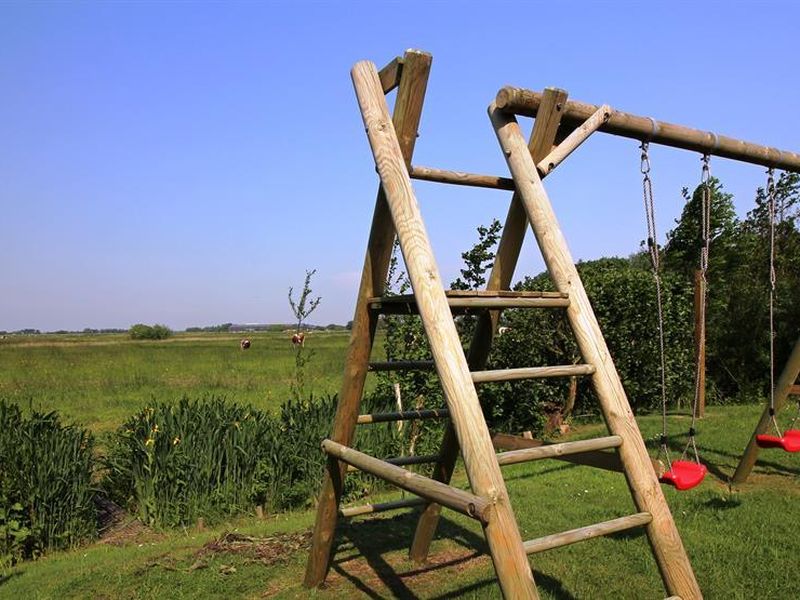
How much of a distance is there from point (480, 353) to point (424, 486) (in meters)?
1.26

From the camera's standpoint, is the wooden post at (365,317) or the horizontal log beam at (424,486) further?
the wooden post at (365,317)

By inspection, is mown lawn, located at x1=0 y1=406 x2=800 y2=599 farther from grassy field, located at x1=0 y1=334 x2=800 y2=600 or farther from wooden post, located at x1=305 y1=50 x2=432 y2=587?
wooden post, located at x1=305 y1=50 x2=432 y2=587

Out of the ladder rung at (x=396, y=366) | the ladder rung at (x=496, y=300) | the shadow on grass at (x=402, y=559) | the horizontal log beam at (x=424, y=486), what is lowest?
the shadow on grass at (x=402, y=559)

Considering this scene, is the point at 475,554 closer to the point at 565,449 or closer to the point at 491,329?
the point at 491,329

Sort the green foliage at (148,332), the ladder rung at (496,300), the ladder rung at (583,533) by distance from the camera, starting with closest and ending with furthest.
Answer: the ladder rung at (583,533) → the ladder rung at (496,300) → the green foliage at (148,332)

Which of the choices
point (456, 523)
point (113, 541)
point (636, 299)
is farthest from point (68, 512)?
point (636, 299)

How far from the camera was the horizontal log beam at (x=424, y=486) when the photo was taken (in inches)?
84.0

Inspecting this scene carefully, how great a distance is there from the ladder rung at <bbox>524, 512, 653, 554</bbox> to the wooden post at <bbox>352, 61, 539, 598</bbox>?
111 millimetres

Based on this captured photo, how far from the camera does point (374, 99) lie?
10.1 feet

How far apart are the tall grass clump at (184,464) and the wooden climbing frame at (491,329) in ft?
7.96

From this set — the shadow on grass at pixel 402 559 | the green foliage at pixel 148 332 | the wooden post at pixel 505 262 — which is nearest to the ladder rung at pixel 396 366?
the wooden post at pixel 505 262

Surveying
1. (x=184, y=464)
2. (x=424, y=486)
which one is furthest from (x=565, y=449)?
(x=184, y=464)

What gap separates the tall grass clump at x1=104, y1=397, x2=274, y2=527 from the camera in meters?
5.88

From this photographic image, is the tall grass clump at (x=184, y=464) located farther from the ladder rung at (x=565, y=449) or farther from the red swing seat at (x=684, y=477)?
the ladder rung at (x=565, y=449)
